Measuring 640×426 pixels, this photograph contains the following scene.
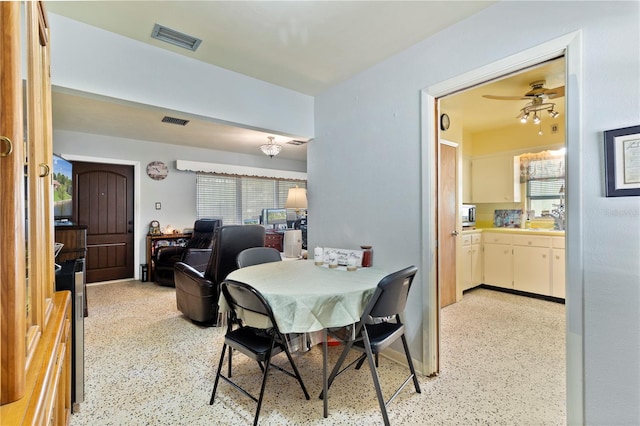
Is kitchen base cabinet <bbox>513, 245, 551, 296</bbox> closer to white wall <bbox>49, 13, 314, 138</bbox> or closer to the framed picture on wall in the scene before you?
the framed picture on wall

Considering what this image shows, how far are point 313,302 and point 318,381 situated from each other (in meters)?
0.85

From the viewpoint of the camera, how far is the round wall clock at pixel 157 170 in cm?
536

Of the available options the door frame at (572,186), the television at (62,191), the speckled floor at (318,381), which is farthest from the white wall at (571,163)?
the television at (62,191)

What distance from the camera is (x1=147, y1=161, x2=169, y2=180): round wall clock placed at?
5362 millimetres

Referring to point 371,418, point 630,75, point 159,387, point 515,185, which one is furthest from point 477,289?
point 159,387

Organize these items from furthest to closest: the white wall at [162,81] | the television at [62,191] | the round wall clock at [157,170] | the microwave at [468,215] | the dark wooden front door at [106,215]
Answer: the round wall clock at [157,170]
the dark wooden front door at [106,215]
the microwave at [468,215]
the television at [62,191]
the white wall at [162,81]

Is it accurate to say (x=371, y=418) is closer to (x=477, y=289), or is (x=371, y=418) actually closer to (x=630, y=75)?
(x=630, y=75)

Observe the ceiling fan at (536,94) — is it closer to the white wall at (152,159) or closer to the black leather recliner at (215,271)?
the black leather recliner at (215,271)

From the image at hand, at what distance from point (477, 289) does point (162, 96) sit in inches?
186

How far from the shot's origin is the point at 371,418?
178 centimetres

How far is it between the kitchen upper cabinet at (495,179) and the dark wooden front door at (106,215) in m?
6.01

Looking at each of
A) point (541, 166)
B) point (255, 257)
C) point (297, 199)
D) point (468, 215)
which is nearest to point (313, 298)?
point (255, 257)

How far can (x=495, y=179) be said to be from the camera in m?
4.82

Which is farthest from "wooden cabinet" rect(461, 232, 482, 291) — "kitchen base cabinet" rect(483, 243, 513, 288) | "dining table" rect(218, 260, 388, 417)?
"dining table" rect(218, 260, 388, 417)
